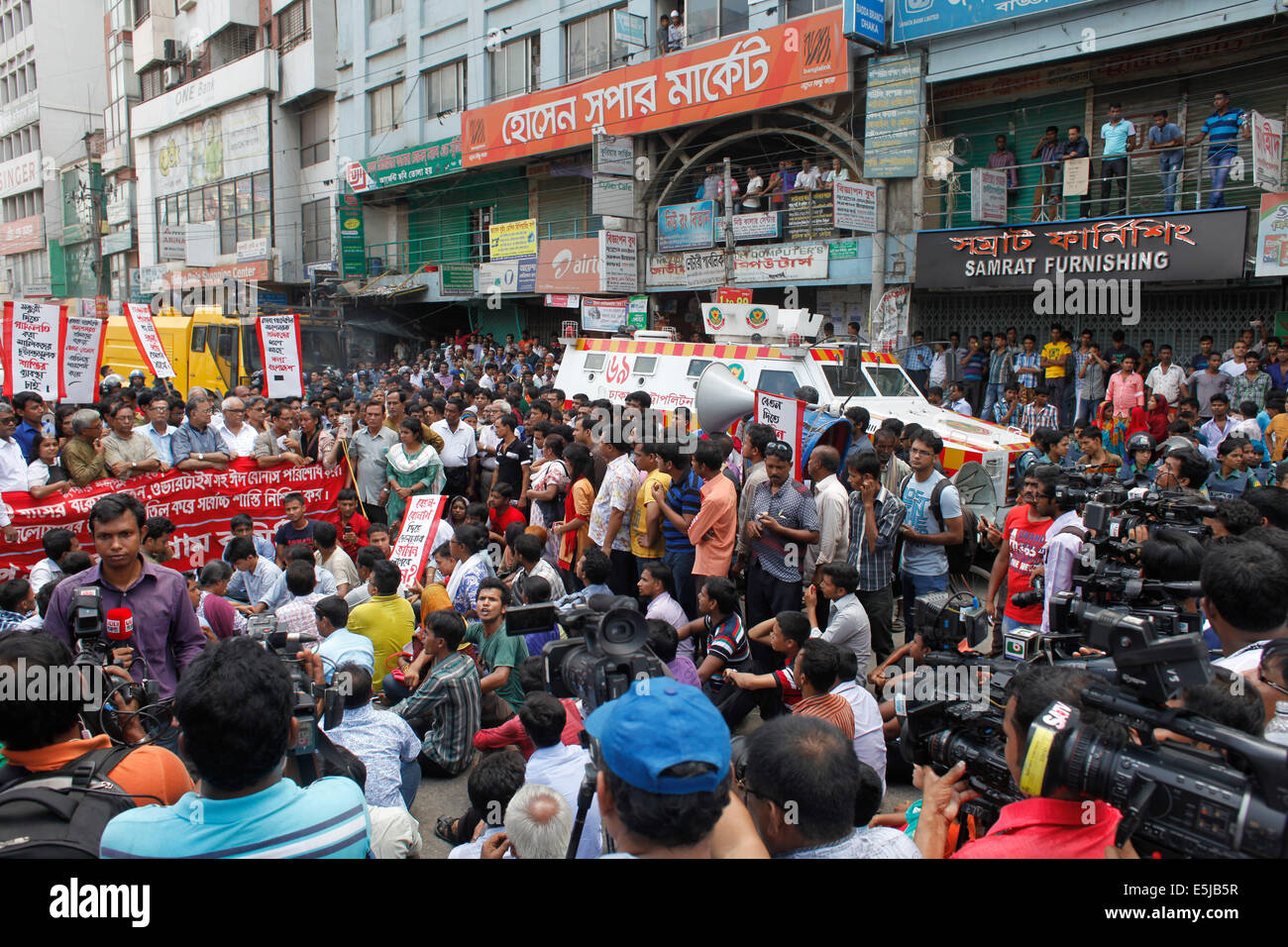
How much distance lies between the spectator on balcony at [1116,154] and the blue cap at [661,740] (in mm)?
14084

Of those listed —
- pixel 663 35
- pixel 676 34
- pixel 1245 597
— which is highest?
pixel 663 35

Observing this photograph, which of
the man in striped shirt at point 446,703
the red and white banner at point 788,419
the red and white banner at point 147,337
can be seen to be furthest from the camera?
the red and white banner at point 147,337

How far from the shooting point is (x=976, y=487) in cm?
917

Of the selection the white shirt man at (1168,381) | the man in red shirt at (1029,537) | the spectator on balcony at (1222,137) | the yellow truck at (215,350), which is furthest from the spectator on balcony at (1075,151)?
the yellow truck at (215,350)

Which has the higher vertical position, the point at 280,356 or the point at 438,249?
the point at 438,249

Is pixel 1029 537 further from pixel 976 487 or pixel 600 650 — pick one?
pixel 600 650

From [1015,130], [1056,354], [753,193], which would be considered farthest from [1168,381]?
[753,193]

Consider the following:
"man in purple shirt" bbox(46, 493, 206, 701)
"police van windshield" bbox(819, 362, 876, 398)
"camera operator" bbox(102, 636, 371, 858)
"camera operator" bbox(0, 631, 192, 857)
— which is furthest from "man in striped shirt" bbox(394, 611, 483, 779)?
"police van windshield" bbox(819, 362, 876, 398)

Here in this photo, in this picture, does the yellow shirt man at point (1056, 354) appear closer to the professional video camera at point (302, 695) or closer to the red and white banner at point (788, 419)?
the red and white banner at point (788, 419)

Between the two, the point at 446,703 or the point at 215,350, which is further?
the point at 215,350

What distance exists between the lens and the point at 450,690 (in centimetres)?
510

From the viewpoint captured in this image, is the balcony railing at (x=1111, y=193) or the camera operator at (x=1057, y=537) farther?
the balcony railing at (x=1111, y=193)

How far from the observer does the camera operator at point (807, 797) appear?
228cm

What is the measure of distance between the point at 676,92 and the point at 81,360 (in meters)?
13.8
